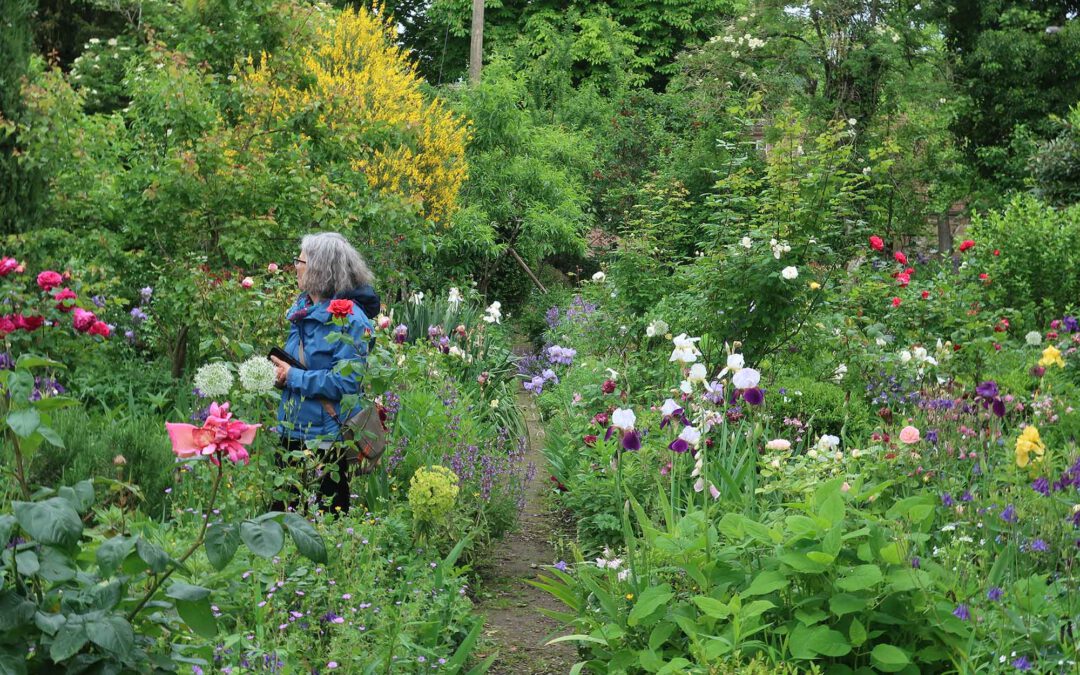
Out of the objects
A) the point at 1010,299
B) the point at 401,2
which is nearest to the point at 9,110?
the point at 1010,299

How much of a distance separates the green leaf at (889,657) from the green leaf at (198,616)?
1841 mm

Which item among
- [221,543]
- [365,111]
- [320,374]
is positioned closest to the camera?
[221,543]

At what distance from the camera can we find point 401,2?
2450 centimetres

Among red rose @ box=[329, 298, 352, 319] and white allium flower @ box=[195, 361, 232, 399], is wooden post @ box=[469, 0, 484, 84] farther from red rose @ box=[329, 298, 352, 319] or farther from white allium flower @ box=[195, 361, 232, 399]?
white allium flower @ box=[195, 361, 232, 399]

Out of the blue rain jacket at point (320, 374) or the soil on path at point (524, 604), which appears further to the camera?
the blue rain jacket at point (320, 374)

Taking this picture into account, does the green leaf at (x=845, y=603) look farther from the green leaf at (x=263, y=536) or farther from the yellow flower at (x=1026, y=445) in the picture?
the green leaf at (x=263, y=536)

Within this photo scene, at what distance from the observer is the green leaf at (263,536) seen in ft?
6.12

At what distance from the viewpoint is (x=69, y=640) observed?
6.01ft

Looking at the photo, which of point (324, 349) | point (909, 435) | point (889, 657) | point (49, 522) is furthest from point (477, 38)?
point (49, 522)

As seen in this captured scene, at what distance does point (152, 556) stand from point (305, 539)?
0.29 meters

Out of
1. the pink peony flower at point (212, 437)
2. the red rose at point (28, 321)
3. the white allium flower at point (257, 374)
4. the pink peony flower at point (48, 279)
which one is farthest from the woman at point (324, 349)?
the pink peony flower at point (212, 437)

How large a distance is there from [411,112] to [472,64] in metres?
6.15

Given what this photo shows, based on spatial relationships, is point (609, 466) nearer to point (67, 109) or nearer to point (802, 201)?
point (802, 201)

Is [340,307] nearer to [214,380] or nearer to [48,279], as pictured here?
[214,380]
